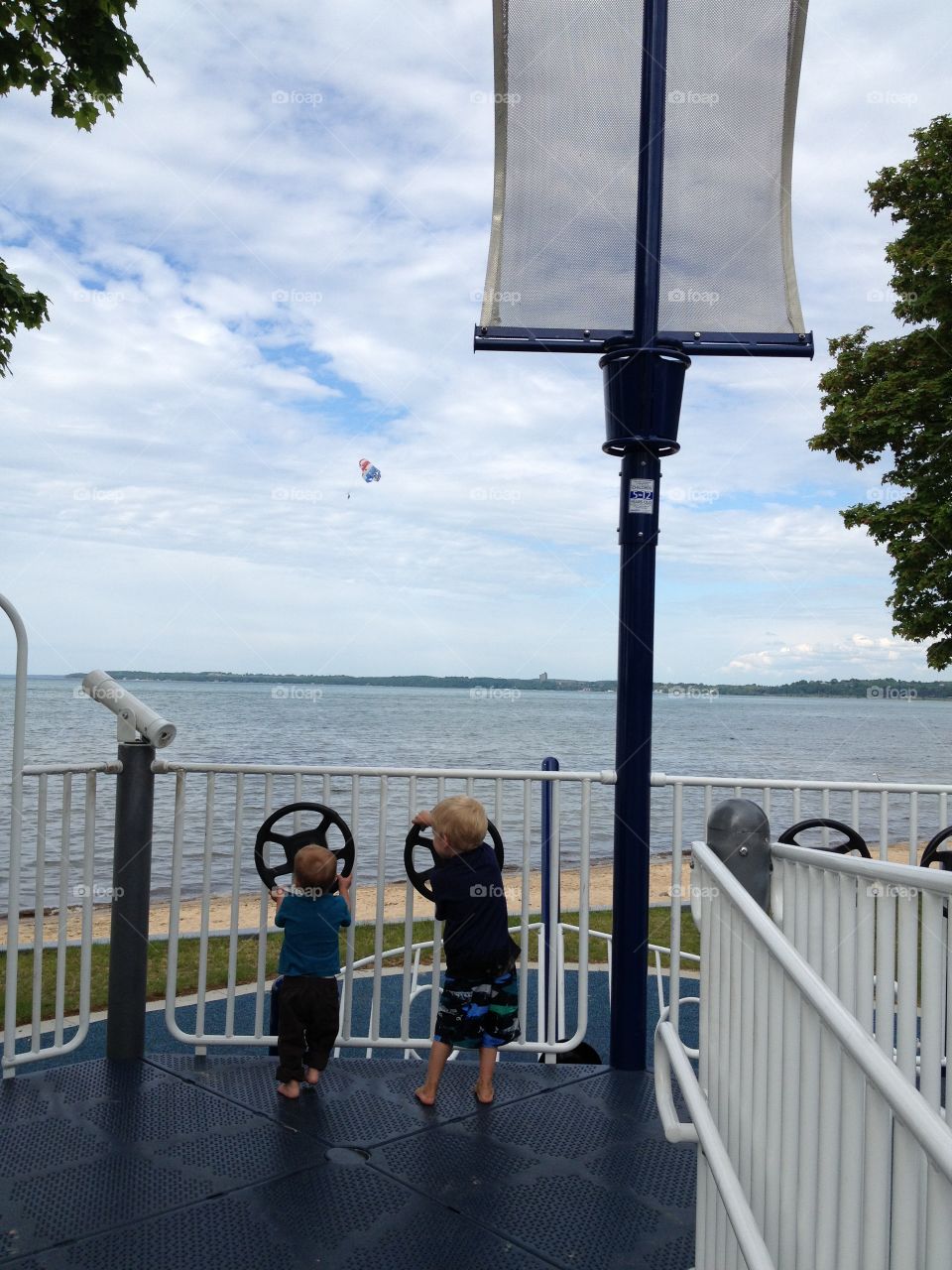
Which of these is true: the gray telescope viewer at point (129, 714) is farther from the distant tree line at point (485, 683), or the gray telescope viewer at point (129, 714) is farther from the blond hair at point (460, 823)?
the distant tree line at point (485, 683)

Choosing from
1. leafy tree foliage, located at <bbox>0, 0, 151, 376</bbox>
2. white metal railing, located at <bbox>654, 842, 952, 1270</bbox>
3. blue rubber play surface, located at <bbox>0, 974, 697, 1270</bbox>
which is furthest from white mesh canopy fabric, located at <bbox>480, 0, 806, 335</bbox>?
blue rubber play surface, located at <bbox>0, 974, 697, 1270</bbox>

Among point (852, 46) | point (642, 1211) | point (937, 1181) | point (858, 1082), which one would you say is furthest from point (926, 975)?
point (852, 46)

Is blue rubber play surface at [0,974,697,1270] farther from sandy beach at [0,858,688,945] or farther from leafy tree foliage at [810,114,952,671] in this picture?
leafy tree foliage at [810,114,952,671]

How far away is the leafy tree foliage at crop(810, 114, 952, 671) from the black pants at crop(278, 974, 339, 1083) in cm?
1166

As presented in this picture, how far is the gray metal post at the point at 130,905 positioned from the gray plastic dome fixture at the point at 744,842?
260cm

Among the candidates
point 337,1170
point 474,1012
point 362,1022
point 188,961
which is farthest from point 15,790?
point 188,961

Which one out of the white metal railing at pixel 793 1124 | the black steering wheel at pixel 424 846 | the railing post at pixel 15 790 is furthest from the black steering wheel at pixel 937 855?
the railing post at pixel 15 790

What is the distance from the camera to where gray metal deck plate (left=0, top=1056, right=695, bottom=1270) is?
8.56 ft

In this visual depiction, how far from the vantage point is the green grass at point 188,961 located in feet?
24.9

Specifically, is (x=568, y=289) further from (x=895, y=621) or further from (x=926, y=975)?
(x=895, y=621)

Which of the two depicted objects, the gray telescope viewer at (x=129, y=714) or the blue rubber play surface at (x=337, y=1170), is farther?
the gray telescope viewer at (x=129, y=714)

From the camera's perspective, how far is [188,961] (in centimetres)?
877

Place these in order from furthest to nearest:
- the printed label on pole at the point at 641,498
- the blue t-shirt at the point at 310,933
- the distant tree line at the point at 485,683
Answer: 1. the distant tree line at the point at 485,683
2. the printed label on pole at the point at 641,498
3. the blue t-shirt at the point at 310,933

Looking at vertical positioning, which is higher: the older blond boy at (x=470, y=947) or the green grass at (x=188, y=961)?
the older blond boy at (x=470, y=947)
